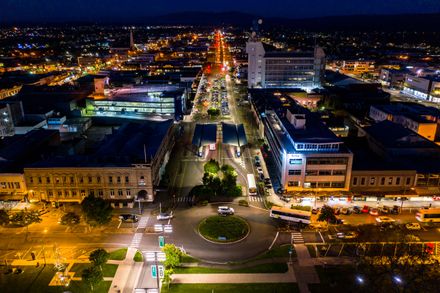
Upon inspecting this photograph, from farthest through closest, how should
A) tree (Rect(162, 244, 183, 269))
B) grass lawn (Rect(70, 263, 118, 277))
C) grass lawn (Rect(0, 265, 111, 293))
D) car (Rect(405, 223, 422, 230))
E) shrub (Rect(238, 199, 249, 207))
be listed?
shrub (Rect(238, 199, 249, 207)), car (Rect(405, 223, 422, 230)), grass lawn (Rect(70, 263, 118, 277)), tree (Rect(162, 244, 183, 269)), grass lawn (Rect(0, 265, 111, 293))

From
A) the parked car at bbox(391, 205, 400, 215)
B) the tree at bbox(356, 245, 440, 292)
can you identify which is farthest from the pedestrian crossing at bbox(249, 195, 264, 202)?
the parked car at bbox(391, 205, 400, 215)

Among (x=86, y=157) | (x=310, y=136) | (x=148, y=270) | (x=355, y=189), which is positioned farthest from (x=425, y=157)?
(x=86, y=157)

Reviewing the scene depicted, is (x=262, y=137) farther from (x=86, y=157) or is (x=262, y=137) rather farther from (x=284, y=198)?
(x=86, y=157)

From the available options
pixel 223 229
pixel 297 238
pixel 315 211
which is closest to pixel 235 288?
pixel 223 229

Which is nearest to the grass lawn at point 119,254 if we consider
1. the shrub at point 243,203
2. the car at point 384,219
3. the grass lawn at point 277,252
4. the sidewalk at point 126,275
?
the sidewalk at point 126,275

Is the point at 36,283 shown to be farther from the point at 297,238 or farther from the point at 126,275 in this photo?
the point at 297,238

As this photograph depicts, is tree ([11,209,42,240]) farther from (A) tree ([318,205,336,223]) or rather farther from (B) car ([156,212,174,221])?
(A) tree ([318,205,336,223])
